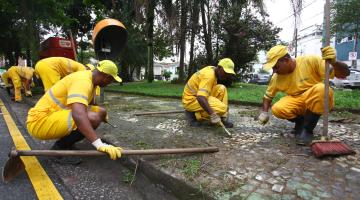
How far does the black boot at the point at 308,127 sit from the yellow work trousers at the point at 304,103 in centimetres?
9

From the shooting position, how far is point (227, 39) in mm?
13547

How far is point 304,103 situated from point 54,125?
2.72 m

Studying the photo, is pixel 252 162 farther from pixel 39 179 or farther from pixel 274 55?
pixel 39 179

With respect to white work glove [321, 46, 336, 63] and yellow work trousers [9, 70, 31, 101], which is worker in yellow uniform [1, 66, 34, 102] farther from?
white work glove [321, 46, 336, 63]

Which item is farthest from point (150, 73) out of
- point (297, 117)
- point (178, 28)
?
point (297, 117)

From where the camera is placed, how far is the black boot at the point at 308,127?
3.72 meters

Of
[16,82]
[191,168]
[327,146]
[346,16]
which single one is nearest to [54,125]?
[191,168]

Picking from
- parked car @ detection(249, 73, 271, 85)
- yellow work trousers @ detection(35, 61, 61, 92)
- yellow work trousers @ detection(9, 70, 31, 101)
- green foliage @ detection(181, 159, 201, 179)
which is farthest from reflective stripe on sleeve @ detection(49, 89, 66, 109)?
parked car @ detection(249, 73, 271, 85)

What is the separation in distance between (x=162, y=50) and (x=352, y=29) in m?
16.5

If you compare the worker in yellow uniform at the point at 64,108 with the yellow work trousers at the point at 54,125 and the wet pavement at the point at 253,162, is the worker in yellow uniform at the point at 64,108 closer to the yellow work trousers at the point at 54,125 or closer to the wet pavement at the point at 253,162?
the yellow work trousers at the point at 54,125

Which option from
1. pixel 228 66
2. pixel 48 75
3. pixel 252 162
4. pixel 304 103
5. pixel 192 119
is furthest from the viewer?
pixel 48 75

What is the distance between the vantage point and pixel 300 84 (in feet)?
12.9

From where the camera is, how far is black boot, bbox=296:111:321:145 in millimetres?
3717

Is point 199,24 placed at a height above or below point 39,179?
above
